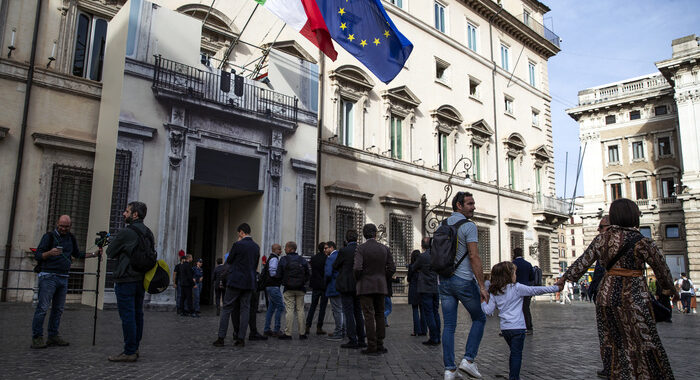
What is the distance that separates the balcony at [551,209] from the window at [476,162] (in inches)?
220

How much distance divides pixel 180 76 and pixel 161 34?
1.17m

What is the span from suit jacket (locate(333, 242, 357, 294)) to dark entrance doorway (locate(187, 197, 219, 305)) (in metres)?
9.53

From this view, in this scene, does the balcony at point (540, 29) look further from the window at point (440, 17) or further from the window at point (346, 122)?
the window at point (346, 122)

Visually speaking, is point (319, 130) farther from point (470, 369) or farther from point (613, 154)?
point (613, 154)

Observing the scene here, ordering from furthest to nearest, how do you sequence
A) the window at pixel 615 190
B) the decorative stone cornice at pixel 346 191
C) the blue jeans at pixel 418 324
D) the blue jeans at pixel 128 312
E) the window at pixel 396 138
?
1. the window at pixel 615 190
2. the window at pixel 396 138
3. the decorative stone cornice at pixel 346 191
4. the blue jeans at pixel 418 324
5. the blue jeans at pixel 128 312

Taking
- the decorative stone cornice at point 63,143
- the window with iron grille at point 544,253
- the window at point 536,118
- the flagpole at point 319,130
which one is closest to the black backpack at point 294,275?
the decorative stone cornice at point 63,143

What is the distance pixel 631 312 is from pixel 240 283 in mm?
5362

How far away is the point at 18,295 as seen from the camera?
12664 millimetres

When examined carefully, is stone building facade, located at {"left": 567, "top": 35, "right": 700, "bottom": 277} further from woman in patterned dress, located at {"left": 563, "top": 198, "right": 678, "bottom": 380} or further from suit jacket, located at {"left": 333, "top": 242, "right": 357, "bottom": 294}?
woman in patterned dress, located at {"left": 563, "top": 198, "right": 678, "bottom": 380}

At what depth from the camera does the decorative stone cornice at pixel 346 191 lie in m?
18.7

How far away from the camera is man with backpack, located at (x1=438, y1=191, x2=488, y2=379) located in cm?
559

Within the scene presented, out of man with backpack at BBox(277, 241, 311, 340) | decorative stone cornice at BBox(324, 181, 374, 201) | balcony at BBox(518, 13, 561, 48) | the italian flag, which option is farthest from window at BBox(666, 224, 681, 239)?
man with backpack at BBox(277, 241, 311, 340)

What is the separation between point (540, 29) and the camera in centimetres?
3247

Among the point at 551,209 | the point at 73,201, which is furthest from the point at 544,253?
the point at 73,201
